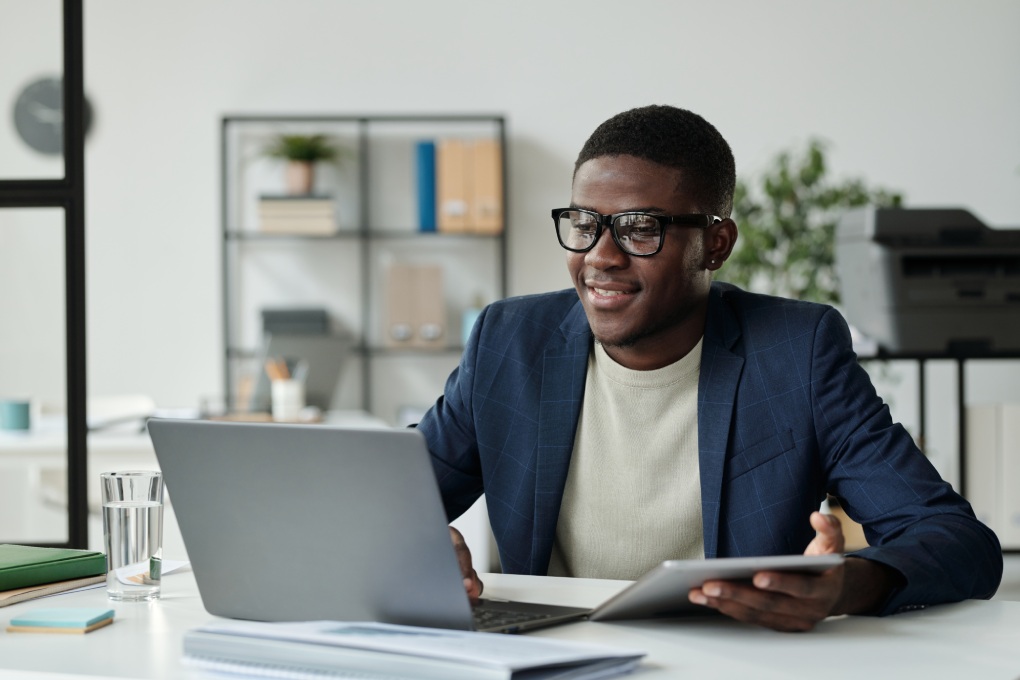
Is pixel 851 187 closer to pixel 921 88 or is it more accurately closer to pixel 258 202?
pixel 921 88

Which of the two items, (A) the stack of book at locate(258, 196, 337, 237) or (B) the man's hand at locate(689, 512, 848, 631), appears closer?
(B) the man's hand at locate(689, 512, 848, 631)

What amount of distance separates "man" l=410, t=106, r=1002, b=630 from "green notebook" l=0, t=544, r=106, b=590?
49cm

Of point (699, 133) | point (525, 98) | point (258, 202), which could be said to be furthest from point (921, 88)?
point (699, 133)

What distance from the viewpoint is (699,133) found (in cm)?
154

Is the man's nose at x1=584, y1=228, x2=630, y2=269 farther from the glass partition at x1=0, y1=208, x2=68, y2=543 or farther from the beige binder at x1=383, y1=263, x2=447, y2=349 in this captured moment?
the beige binder at x1=383, y1=263, x2=447, y2=349

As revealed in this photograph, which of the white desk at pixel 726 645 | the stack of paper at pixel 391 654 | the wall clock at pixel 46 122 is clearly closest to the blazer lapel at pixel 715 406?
the white desk at pixel 726 645

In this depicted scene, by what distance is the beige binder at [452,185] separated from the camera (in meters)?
4.77

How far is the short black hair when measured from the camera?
59.1 inches

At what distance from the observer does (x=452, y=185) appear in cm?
478

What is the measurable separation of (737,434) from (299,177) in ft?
11.7

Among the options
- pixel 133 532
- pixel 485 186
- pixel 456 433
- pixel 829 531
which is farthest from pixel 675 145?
pixel 485 186

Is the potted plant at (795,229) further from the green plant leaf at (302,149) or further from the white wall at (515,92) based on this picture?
the green plant leaf at (302,149)

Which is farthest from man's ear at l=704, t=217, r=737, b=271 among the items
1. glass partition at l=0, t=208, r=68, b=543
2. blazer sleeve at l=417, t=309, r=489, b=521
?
glass partition at l=0, t=208, r=68, b=543

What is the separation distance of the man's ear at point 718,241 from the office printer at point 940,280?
178 cm
